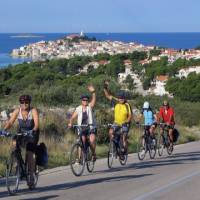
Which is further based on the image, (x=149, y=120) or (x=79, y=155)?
(x=149, y=120)

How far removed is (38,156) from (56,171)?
325 cm

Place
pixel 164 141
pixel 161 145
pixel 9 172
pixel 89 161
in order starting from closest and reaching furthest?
pixel 9 172 → pixel 89 161 → pixel 161 145 → pixel 164 141

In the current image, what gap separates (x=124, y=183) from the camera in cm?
1255

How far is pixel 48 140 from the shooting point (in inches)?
739

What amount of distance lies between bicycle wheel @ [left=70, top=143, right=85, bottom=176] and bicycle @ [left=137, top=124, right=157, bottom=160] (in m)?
4.21

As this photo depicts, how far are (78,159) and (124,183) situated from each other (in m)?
1.46

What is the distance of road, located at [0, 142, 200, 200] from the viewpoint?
35.7ft

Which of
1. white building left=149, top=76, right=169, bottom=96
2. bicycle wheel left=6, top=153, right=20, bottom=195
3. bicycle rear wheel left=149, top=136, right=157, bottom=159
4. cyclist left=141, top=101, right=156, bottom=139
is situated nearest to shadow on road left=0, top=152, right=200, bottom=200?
bicycle wheel left=6, top=153, right=20, bottom=195

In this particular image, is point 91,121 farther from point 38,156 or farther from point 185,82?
point 185,82

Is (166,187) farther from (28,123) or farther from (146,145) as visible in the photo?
(146,145)

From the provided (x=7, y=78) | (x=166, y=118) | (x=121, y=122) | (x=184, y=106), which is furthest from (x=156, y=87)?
(x=121, y=122)

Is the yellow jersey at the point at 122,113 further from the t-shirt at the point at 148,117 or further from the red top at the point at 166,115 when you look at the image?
the red top at the point at 166,115

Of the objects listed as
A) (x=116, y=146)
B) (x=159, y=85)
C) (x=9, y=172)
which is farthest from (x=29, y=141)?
(x=159, y=85)

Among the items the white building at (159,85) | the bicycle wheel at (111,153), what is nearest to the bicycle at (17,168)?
the bicycle wheel at (111,153)
